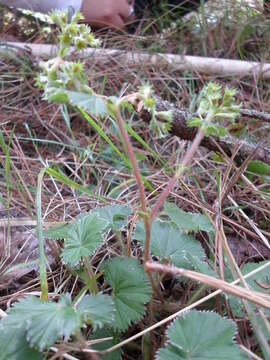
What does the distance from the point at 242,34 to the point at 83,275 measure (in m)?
1.61

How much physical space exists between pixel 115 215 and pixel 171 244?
0.36 ft

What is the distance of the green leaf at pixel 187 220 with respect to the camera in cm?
67

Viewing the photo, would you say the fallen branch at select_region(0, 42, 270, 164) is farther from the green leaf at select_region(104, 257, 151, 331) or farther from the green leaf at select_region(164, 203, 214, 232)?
the green leaf at select_region(104, 257, 151, 331)

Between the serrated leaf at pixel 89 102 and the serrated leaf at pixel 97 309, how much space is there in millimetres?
244

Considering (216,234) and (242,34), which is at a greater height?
(242,34)

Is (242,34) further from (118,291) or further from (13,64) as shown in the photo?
(118,291)

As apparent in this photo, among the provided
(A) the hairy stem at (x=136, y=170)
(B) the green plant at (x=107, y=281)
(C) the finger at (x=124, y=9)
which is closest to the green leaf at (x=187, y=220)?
(B) the green plant at (x=107, y=281)

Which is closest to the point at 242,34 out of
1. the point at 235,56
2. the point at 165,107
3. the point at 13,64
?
the point at 235,56

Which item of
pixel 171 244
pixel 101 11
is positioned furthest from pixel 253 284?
pixel 101 11

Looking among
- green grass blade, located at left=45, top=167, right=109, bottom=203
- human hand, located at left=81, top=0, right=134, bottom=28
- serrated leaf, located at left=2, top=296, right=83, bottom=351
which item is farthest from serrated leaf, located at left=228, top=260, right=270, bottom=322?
human hand, located at left=81, top=0, right=134, bottom=28

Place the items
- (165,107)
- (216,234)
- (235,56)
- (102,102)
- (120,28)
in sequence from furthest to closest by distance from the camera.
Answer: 1. (120,28)
2. (235,56)
3. (165,107)
4. (216,234)
5. (102,102)

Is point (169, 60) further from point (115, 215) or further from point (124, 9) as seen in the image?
point (115, 215)

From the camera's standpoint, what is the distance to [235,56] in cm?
189

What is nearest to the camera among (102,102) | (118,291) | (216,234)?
(102,102)
